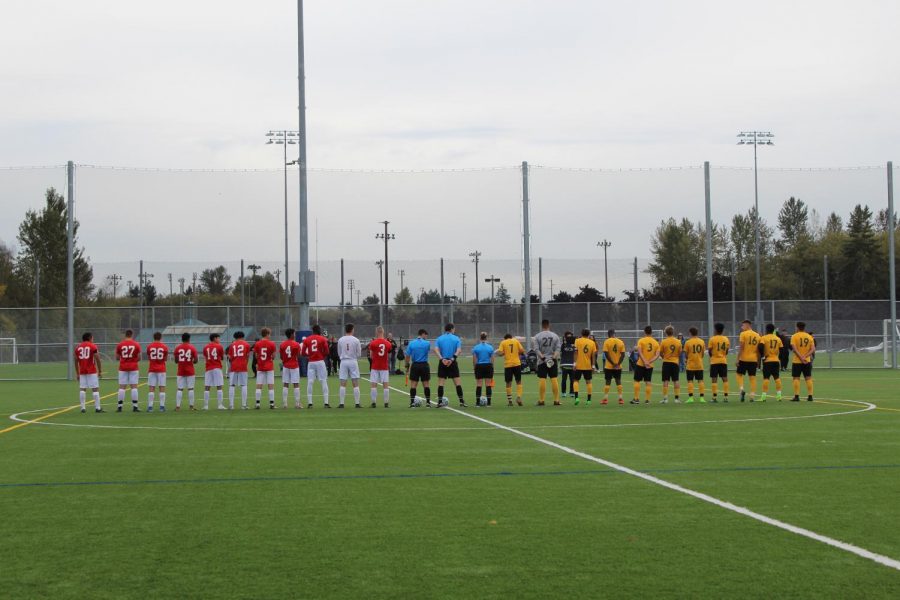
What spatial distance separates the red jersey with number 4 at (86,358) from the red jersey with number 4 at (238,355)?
320 cm

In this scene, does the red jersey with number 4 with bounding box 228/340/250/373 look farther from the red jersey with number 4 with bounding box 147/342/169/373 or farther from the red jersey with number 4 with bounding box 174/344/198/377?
the red jersey with number 4 with bounding box 147/342/169/373

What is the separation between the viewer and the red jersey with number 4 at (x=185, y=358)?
80.3ft

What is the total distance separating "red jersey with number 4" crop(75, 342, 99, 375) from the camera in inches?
933

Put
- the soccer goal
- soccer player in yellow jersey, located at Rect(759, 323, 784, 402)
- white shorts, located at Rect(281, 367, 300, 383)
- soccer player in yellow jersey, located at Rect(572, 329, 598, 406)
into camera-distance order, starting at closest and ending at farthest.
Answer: white shorts, located at Rect(281, 367, 300, 383) → soccer player in yellow jersey, located at Rect(572, 329, 598, 406) → soccer player in yellow jersey, located at Rect(759, 323, 784, 402) → the soccer goal

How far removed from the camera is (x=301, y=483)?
1188cm

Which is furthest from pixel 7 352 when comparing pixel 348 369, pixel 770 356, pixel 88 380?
pixel 770 356

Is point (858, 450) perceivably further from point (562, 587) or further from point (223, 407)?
point (223, 407)

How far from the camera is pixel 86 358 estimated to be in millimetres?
23734

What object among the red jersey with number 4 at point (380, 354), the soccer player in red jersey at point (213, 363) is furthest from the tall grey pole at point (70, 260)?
the red jersey with number 4 at point (380, 354)

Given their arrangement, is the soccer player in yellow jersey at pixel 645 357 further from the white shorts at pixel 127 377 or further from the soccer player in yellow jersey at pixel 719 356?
the white shorts at pixel 127 377

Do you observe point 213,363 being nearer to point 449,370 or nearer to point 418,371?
point 418,371

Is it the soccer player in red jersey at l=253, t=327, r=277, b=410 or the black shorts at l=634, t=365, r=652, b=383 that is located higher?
the soccer player in red jersey at l=253, t=327, r=277, b=410

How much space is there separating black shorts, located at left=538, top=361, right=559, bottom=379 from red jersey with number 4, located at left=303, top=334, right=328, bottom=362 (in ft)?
17.8

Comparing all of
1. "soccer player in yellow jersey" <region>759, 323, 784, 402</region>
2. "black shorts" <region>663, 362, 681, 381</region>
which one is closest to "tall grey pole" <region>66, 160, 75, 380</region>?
"black shorts" <region>663, 362, 681, 381</region>
